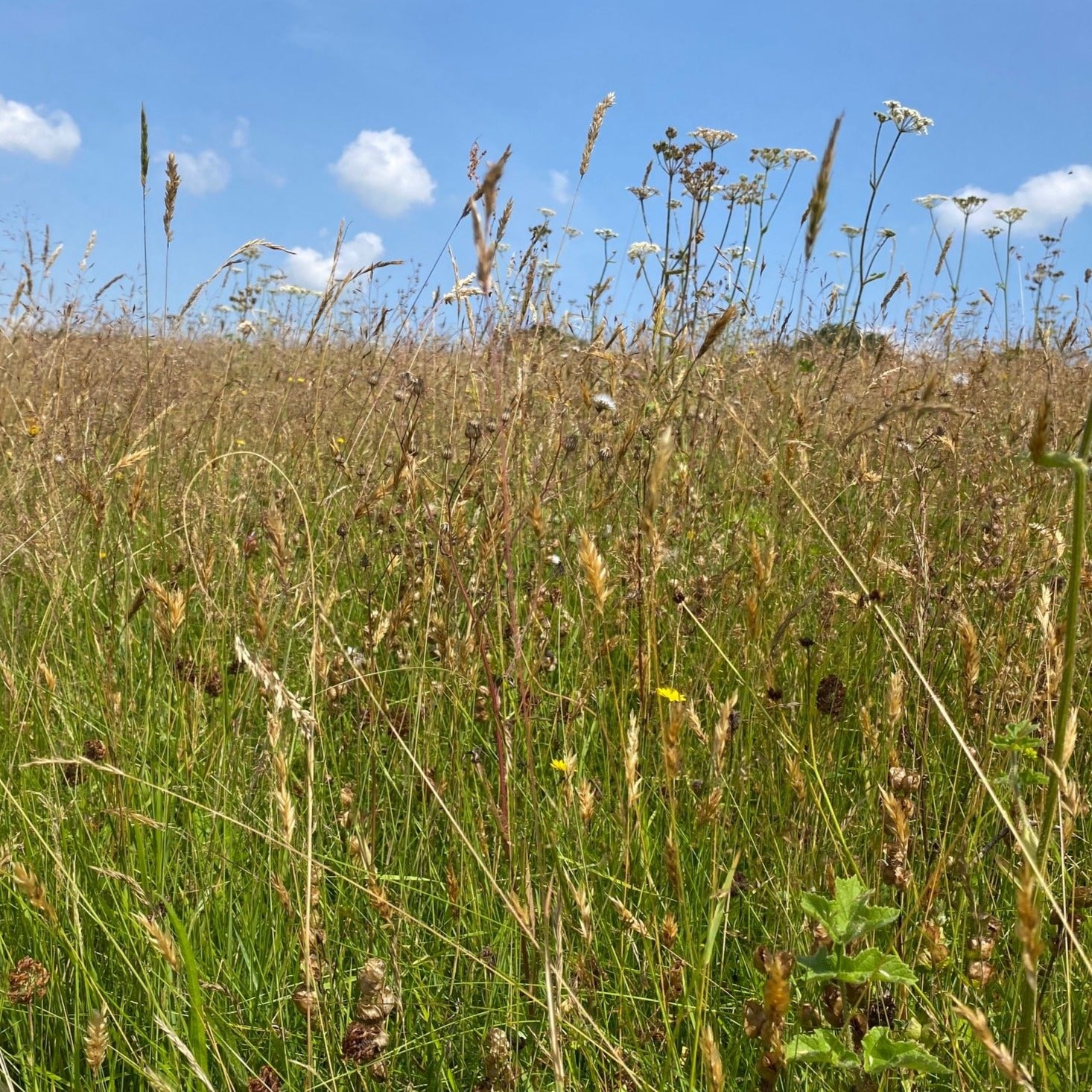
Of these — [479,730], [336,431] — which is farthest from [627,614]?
[336,431]

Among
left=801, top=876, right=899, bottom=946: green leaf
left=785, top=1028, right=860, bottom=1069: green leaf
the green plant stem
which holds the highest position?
the green plant stem

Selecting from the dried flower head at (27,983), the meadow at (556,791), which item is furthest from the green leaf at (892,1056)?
the dried flower head at (27,983)

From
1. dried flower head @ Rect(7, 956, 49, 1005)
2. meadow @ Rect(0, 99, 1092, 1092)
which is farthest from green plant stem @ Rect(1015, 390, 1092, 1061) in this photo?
dried flower head @ Rect(7, 956, 49, 1005)

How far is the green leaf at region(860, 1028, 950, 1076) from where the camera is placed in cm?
86

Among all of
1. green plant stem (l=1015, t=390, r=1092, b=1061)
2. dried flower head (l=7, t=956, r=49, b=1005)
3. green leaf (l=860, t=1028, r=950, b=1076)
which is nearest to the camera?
green plant stem (l=1015, t=390, r=1092, b=1061)

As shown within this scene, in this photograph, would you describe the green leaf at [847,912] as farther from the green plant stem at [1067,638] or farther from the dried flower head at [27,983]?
the dried flower head at [27,983]

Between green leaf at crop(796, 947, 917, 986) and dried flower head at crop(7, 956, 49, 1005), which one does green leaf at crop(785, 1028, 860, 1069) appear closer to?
green leaf at crop(796, 947, 917, 986)

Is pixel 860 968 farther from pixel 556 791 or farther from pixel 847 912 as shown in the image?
pixel 556 791

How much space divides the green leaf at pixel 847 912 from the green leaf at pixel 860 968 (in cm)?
2

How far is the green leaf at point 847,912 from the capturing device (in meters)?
0.92

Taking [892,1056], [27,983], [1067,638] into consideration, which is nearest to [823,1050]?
[892,1056]

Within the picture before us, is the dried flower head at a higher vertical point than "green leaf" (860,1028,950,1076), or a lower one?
lower

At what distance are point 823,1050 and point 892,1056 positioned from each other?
0.07 meters

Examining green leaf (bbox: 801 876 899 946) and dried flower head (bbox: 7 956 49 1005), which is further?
dried flower head (bbox: 7 956 49 1005)
